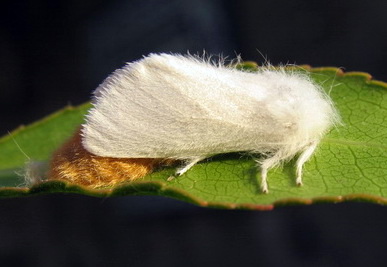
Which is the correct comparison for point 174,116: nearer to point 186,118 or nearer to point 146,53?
point 186,118

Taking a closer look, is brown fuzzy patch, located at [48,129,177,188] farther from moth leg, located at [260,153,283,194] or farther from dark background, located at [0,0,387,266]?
dark background, located at [0,0,387,266]

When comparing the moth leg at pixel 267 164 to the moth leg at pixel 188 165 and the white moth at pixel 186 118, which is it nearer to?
the white moth at pixel 186 118

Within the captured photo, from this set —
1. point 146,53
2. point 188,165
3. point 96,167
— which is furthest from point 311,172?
point 146,53

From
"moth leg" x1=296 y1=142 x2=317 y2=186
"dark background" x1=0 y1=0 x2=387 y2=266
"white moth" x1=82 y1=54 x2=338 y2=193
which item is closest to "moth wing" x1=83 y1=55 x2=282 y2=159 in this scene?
"white moth" x1=82 y1=54 x2=338 y2=193

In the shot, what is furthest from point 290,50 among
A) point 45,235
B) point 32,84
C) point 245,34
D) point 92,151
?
point 92,151

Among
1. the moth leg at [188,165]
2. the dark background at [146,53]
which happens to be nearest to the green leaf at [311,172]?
the moth leg at [188,165]

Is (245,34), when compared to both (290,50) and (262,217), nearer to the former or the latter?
(290,50)
